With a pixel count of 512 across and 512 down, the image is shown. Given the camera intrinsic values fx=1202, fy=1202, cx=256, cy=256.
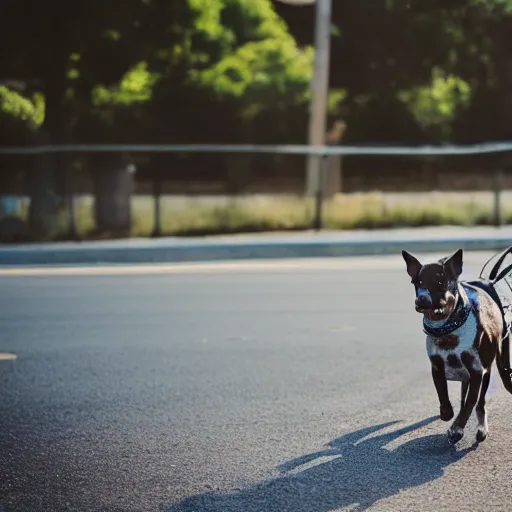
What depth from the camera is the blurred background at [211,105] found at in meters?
19.5

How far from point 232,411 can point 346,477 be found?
4.95 feet

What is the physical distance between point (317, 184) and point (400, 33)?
37.5 feet

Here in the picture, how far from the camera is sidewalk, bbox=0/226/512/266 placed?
15930 millimetres

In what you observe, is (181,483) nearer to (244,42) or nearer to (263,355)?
(263,355)

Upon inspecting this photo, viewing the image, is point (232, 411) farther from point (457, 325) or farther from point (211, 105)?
point (211, 105)

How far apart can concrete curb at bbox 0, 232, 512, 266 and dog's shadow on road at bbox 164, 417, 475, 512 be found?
392 inches

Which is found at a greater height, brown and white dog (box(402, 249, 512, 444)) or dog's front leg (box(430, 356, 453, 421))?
brown and white dog (box(402, 249, 512, 444))

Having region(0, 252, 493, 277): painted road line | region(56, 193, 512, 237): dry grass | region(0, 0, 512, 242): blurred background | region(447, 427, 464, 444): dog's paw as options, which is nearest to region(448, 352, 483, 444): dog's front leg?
region(447, 427, 464, 444): dog's paw

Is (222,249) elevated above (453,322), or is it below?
below

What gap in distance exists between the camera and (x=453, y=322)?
516cm

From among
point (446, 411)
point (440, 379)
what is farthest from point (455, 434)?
point (440, 379)

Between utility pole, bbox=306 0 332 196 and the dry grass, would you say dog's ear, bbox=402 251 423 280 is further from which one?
utility pole, bbox=306 0 332 196

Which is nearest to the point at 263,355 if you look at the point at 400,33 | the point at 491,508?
the point at 491,508

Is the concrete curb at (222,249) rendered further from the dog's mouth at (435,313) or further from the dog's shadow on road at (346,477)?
the dog's mouth at (435,313)
